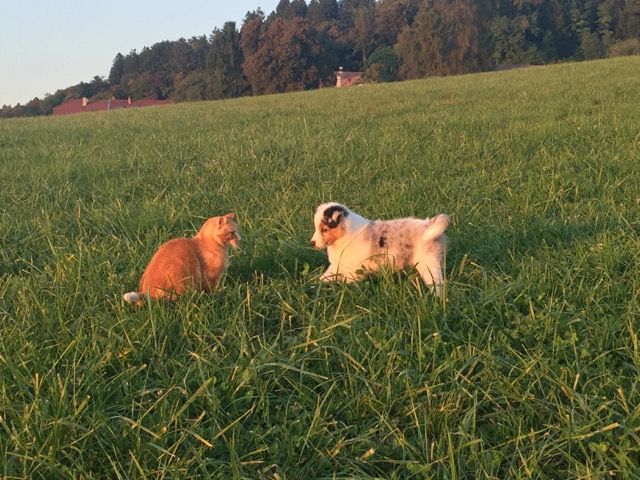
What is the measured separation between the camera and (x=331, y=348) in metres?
2.55

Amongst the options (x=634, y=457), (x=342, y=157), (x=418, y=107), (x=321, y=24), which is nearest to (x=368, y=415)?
(x=634, y=457)

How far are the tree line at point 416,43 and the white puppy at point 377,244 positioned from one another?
59350 millimetres

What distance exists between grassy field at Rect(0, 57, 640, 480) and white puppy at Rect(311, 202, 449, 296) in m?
0.13

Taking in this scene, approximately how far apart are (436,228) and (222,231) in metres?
1.28

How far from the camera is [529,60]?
65.5 m

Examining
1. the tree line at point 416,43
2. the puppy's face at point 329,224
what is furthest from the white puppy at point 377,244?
the tree line at point 416,43

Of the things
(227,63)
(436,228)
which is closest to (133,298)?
(436,228)

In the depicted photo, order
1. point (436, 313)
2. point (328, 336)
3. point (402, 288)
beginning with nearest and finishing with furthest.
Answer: point (328, 336) → point (436, 313) → point (402, 288)

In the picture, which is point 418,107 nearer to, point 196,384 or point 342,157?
point 342,157

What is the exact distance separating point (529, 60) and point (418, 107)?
194 ft

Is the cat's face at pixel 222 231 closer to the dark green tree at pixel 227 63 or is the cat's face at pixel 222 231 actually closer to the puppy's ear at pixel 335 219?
the puppy's ear at pixel 335 219

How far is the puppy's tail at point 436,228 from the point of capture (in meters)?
3.20

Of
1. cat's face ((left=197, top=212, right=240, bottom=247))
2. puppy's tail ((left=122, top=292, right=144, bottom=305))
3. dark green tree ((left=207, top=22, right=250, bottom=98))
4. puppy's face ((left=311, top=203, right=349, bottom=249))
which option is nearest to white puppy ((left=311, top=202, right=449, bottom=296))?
puppy's face ((left=311, top=203, right=349, bottom=249))

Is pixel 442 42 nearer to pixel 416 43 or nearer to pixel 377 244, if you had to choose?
pixel 416 43
